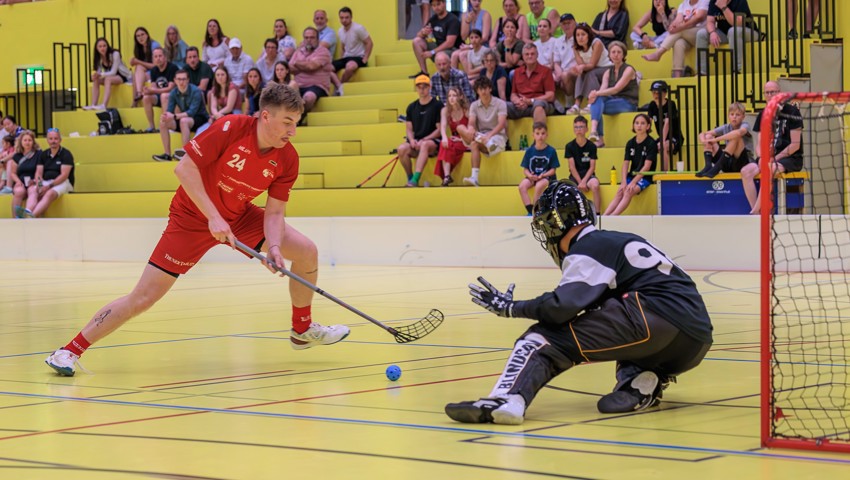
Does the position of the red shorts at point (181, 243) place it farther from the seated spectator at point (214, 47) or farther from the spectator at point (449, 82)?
the seated spectator at point (214, 47)

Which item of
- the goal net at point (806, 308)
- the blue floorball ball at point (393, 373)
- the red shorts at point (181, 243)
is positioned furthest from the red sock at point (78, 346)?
the goal net at point (806, 308)

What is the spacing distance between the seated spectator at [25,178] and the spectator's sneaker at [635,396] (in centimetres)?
1666

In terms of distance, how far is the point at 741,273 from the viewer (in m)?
13.5

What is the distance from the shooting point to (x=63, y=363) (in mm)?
6445

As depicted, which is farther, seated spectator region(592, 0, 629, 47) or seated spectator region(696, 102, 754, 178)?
seated spectator region(592, 0, 629, 47)

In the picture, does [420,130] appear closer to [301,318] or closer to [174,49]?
[174,49]

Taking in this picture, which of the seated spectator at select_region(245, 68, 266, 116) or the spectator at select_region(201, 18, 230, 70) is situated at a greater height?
the spectator at select_region(201, 18, 230, 70)

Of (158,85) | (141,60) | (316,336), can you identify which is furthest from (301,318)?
(141,60)

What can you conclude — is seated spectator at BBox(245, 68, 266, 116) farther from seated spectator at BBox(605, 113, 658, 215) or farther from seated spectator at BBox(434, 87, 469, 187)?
seated spectator at BBox(605, 113, 658, 215)

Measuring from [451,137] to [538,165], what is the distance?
189cm

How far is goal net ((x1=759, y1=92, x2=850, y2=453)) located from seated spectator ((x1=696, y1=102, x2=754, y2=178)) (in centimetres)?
67

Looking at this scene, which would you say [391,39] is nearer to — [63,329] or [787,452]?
[63,329]

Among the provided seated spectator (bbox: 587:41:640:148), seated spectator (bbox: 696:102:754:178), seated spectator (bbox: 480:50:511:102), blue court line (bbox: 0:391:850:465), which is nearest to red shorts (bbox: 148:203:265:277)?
blue court line (bbox: 0:391:850:465)

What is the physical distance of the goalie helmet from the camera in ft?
17.0
